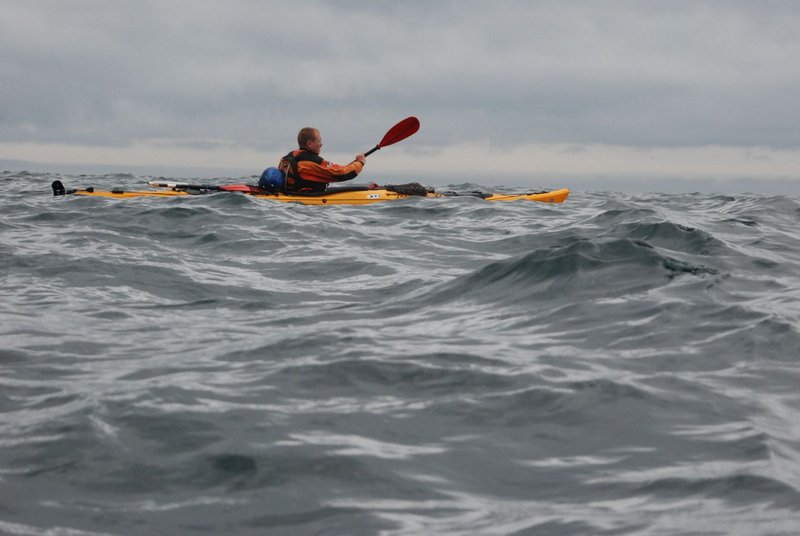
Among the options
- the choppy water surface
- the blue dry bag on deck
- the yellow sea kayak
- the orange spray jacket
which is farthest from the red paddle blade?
the choppy water surface

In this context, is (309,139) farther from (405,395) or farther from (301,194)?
(405,395)

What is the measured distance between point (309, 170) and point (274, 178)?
1.81 feet

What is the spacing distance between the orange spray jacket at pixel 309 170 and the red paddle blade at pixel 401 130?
2.13m

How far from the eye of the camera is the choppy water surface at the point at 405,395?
2.93m

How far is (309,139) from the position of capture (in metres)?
13.8

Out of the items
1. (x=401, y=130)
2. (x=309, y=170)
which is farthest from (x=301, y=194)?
(x=401, y=130)

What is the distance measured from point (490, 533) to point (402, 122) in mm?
14000

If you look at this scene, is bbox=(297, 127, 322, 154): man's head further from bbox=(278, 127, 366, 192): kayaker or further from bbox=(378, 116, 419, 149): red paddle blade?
bbox=(378, 116, 419, 149): red paddle blade

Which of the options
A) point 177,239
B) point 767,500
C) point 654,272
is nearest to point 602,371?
point 767,500

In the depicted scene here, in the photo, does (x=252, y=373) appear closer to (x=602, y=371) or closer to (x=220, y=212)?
(x=602, y=371)

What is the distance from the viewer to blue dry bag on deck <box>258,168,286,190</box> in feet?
45.4

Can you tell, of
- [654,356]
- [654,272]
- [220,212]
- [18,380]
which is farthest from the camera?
[220,212]

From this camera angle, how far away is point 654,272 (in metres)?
7.03

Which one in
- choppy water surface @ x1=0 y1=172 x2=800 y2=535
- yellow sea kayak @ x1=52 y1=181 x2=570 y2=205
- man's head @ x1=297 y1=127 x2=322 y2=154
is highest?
man's head @ x1=297 y1=127 x2=322 y2=154
